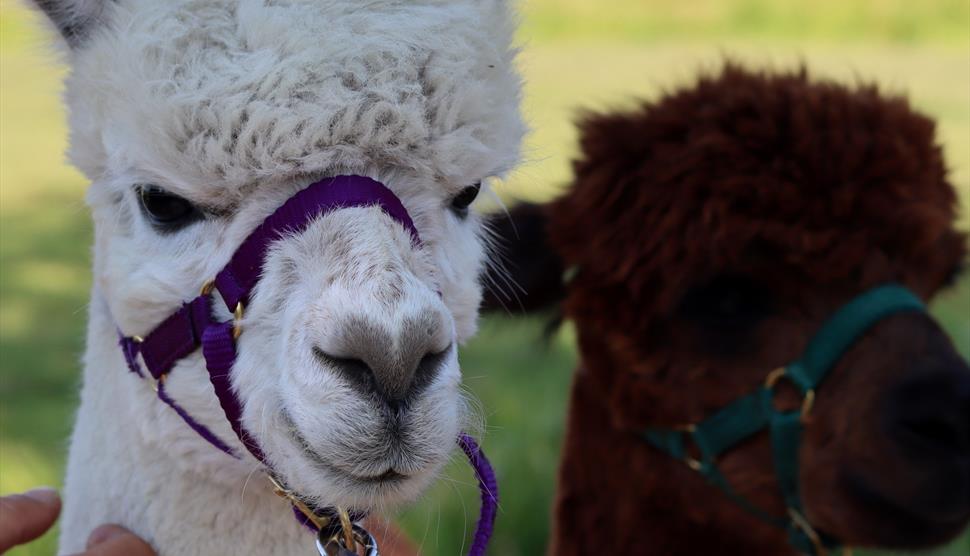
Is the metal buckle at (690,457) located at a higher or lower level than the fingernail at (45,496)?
lower

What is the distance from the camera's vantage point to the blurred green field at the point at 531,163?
3607 millimetres

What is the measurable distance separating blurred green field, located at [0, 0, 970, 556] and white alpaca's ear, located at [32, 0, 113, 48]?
0.08m

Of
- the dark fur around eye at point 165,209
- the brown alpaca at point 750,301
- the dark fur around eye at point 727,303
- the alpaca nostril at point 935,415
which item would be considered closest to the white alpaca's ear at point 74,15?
the dark fur around eye at point 165,209

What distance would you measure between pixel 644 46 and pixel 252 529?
15224mm

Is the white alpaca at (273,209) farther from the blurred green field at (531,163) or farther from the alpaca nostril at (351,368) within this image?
the blurred green field at (531,163)

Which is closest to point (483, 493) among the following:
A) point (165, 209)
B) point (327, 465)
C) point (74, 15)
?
point (327, 465)

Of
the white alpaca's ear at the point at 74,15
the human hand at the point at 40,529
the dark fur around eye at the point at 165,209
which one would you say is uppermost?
the white alpaca's ear at the point at 74,15

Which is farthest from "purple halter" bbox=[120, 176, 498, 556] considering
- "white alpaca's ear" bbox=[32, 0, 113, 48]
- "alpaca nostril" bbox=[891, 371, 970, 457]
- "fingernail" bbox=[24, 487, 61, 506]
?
"alpaca nostril" bbox=[891, 371, 970, 457]

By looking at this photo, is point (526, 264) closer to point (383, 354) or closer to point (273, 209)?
point (273, 209)

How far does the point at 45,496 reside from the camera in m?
2.21

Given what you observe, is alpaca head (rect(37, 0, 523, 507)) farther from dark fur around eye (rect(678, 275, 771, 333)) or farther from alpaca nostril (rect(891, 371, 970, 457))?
alpaca nostril (rect(891, 371, 970, 457))

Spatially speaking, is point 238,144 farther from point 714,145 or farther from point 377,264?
point 714,145

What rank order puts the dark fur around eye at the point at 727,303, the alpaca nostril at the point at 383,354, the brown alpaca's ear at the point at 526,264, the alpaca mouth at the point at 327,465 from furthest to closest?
the brown alpaca's ear at the point at 526,264, the dark fur around eye at the point at 727,303, the alpaca mouth at the point at 327,465, the alpaca nostril at the point at 383,354

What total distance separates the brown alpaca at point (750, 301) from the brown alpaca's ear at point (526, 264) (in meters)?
0.10
